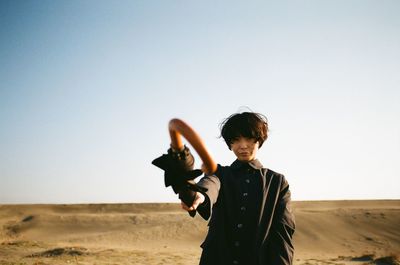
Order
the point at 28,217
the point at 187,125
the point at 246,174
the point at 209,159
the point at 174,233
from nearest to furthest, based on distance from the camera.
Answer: the point at 187,125
the point at 209,159
the point at 246,174
the point at 174,233
the point at 28,217

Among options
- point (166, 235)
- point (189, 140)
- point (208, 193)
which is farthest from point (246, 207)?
point (166, 235)

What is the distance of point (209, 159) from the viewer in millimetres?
1596

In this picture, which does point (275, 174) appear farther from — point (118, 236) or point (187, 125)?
point (118, 236)

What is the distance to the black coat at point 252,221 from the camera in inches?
87.3

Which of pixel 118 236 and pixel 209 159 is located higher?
pixel 209 159

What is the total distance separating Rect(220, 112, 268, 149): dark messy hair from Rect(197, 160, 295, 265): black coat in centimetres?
22

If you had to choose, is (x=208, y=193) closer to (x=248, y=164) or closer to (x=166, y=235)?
(x=248, y=164)

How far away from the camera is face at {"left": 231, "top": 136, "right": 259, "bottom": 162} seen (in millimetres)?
2557

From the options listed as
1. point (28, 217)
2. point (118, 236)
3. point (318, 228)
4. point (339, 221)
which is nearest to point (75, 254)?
point (118, 236)

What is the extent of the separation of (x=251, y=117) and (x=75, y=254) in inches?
622

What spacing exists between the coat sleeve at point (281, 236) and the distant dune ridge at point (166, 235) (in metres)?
13.8

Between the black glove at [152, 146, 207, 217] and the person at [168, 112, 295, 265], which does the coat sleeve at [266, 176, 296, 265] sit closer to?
the person at [168, 112, 295, 265]

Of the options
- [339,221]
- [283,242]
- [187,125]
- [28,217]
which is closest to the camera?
[187,125]

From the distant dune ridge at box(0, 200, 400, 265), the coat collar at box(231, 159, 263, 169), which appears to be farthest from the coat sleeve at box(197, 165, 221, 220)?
the distant dune ridge at box(0, 200, 400, 265)
